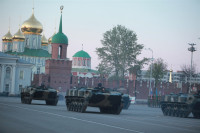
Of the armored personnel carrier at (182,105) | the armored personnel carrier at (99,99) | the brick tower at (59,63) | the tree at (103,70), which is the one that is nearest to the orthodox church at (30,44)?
the brick tower at (59,63)

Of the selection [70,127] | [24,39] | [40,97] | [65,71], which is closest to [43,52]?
→ [24,39]

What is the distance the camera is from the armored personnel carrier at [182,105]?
25.8 meters

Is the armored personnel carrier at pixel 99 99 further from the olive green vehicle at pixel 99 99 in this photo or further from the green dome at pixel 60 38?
the green dome at pixel 60 38

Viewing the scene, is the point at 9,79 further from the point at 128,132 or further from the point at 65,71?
the point at 128,132

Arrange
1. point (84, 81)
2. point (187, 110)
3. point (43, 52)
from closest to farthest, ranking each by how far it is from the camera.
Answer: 1. point (187, 110)
2. point (84, 81)
3. point (43, 52)

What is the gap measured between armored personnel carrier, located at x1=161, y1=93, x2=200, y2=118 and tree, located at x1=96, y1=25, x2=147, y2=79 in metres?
48.3

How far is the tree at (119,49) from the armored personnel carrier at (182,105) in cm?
4826

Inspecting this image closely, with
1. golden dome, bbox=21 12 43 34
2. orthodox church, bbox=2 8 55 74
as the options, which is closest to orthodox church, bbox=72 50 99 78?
orthodox church, bbox=2 8 55 74

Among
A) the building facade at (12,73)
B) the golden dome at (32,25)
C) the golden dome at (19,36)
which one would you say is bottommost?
the building facade at (12,73)

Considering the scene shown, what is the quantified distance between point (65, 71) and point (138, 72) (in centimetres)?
1605

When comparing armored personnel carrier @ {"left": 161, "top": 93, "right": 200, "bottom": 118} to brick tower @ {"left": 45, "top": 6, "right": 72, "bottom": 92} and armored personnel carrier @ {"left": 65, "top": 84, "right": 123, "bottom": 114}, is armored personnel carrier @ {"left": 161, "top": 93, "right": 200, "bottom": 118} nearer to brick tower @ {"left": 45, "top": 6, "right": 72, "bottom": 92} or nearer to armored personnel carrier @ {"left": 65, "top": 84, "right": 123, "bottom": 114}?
armored personnel carrier @ {"left": 65, "top": 84, "right": 123, "bottom": 114}

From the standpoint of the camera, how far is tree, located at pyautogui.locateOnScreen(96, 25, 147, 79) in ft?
251

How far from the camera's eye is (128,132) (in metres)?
13.1

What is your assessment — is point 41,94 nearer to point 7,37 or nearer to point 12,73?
point 12,73
